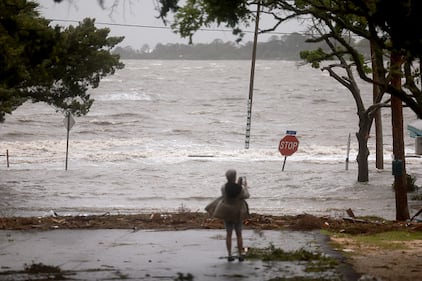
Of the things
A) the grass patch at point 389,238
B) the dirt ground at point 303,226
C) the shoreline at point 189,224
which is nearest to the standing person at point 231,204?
the dirt ground at point 303,226

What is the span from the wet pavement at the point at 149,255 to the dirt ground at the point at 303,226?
43cm

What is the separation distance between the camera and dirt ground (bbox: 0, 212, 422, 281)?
11758 mm

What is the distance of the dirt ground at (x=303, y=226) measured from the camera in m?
11.8

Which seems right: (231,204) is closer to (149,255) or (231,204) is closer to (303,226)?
(149,255)

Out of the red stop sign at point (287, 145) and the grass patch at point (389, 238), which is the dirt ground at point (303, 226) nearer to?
the grass patch at point (389, 238)

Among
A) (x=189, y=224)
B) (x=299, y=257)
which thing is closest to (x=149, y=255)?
(x=299, y=257)

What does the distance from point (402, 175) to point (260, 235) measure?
5.24m

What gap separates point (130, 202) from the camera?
25797mm

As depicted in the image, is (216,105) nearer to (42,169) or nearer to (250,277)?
(42,169)

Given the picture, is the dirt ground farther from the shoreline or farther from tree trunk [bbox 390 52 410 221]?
tree trunk [bbox 390 52 410 221]

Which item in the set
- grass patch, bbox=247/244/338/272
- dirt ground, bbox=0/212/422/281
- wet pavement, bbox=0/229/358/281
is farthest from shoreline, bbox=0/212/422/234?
grass patch, bbox=247/244/338/272

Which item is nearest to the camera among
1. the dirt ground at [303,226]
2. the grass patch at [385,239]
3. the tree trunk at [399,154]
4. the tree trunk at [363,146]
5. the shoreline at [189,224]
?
the dirt ground at [303,226]

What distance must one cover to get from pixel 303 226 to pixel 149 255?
13.0 feet

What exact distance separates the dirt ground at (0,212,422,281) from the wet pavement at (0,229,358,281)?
0.43m
